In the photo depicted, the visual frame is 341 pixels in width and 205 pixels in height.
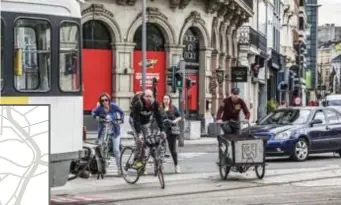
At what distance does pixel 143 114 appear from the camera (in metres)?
14.9

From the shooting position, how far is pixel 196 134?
3319 centimetres

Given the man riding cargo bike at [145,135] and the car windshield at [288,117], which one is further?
the car windshield at [288,117]

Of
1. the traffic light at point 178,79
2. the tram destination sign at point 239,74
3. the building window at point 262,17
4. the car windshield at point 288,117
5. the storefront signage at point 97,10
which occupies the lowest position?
the car windshield at point 288,117

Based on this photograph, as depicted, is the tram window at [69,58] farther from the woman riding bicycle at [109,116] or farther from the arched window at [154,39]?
the arched window at [154,39]

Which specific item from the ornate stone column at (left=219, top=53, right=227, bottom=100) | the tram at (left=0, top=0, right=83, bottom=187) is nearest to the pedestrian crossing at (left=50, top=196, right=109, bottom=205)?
the tram at (left=0, top=0, right=83, bottom=187)

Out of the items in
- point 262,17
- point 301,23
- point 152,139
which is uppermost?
point 301,23

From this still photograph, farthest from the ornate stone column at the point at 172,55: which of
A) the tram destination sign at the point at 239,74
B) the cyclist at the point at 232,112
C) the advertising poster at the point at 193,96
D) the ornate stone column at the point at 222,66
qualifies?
the cyclist at the point at 232,112

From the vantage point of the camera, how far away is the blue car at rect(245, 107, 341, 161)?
1988cm

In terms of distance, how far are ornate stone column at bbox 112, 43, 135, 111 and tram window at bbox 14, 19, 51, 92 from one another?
2247 cm

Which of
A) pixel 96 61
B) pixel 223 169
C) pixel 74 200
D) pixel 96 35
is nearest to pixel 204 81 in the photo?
pixel 96 61

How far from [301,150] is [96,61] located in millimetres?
15230

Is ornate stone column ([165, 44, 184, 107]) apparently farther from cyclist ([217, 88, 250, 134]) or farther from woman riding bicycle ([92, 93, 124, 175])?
woman riding bicycle ([92, 93, 124, 175])

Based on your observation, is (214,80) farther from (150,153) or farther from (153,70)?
(150,153)

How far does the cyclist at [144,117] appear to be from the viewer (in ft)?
47.9
